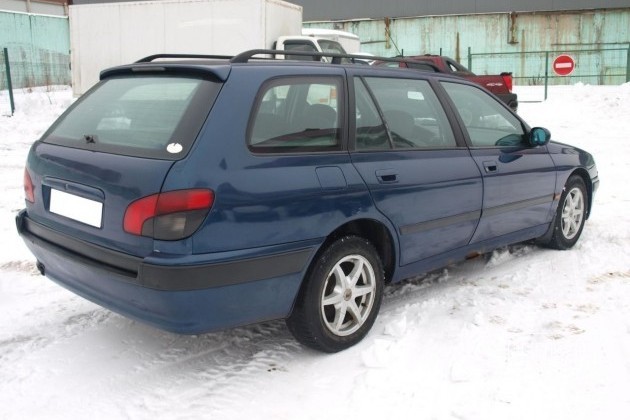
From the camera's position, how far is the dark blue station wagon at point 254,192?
259cm

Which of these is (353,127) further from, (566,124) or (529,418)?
(566,124)

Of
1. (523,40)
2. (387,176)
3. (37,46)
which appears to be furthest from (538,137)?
(37,46)

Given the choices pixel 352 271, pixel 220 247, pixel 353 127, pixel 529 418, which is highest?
pixel 353 127

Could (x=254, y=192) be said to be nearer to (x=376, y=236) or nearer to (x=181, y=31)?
(x=376, y=236)

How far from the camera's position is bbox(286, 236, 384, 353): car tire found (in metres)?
3.00

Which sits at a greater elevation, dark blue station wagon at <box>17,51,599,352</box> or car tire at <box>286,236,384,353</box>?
dark blue station wagon at <box>17,51,599,352</box>

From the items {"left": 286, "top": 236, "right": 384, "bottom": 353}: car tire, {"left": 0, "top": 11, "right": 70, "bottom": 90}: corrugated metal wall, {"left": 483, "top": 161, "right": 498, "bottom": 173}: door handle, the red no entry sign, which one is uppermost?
{"left": 0, "top": 11, "right": 70, "bottom": 90}: corrugated metal wall

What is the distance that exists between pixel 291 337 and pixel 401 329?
0.62 meters

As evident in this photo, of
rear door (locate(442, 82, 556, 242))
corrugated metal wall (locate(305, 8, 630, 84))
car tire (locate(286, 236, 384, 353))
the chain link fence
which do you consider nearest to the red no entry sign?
corrugated metal wall (locate(305, 8, 630, 84))

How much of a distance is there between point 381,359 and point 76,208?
5.53 feet

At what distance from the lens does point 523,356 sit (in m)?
3.08

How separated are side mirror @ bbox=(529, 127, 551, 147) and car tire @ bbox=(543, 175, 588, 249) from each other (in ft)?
2.10

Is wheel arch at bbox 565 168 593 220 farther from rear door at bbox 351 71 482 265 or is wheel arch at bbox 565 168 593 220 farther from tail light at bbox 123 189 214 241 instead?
tail light at bbox 123 189 214 241

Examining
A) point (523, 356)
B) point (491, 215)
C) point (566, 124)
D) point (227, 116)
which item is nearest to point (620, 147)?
point (566, 124)
